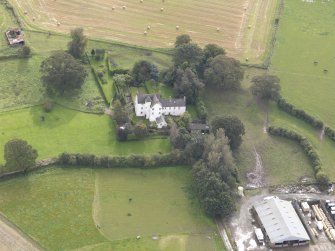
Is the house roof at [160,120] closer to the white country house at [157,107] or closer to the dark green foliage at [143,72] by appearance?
the white country house at [157,107]

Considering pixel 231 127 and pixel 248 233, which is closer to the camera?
pixel 248 233

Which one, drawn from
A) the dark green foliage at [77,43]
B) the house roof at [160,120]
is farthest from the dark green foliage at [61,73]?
the house roof at [160,120]

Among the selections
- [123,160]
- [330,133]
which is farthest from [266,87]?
[123,160]

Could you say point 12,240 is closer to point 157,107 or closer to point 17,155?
point 17,155

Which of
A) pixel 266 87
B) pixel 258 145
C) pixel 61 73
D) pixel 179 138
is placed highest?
pixel 266 87

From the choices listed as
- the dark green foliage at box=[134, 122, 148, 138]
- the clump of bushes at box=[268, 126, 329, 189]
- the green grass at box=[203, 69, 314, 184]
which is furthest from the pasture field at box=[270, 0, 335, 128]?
the dark green foliage at box=[134, 122, 148, 138]

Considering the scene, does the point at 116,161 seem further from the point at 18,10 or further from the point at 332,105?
the point at 18,10
